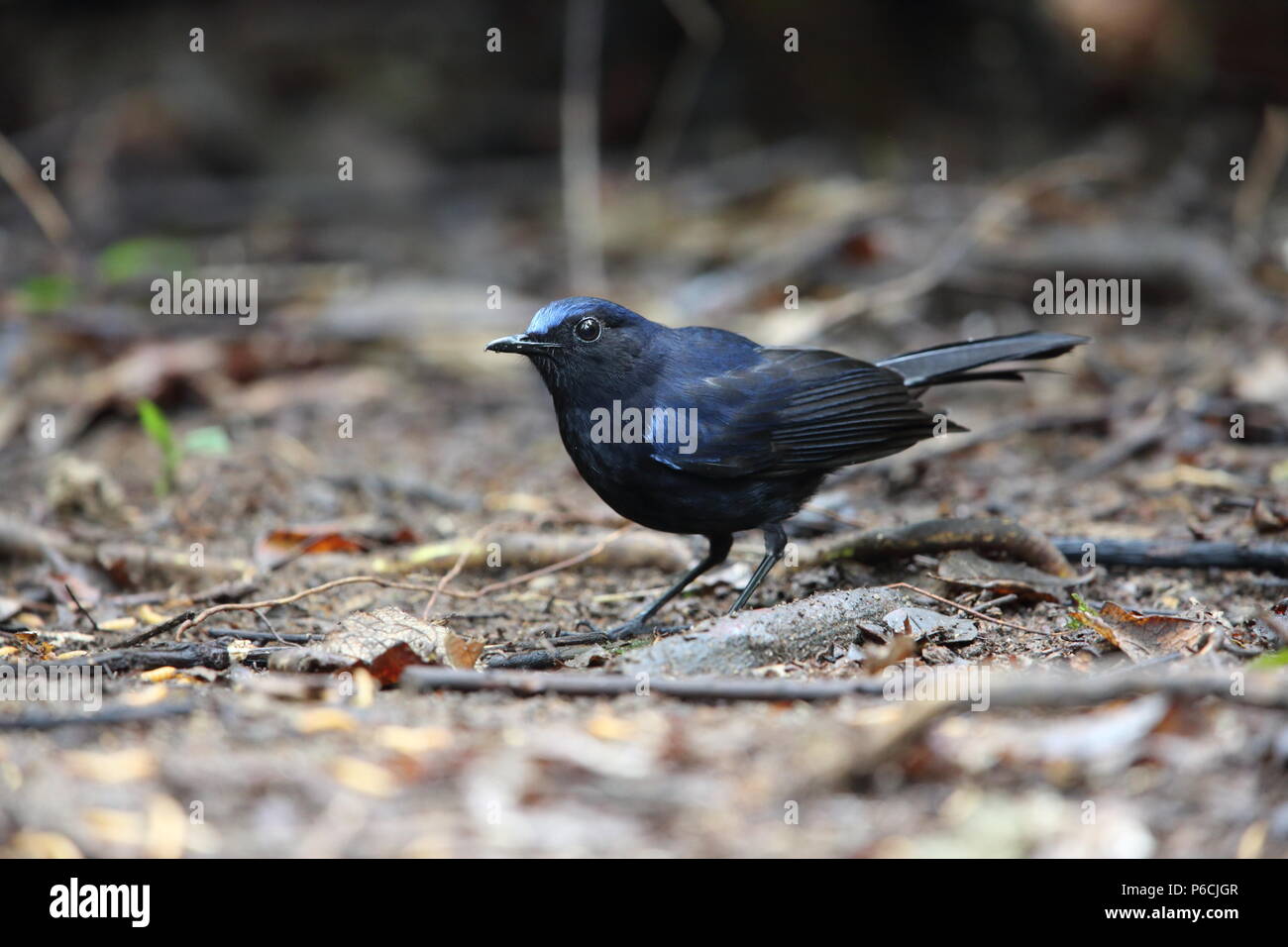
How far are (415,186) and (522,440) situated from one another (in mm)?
4851

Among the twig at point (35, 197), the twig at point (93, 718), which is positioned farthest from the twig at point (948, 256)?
the twig at point (93, 718)

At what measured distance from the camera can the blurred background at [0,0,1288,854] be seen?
493cm

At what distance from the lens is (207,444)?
655 centimetres

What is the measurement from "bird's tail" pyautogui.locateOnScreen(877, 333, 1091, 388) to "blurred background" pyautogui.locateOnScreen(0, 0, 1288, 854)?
665mm

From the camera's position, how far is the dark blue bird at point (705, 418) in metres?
4.61

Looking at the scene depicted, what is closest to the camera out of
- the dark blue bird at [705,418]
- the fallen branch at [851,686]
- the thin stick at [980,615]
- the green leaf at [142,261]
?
the fallen branch at [851,686]

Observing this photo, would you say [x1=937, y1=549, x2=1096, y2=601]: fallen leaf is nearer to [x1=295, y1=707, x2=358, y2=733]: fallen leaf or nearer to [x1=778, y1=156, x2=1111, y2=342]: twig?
[x1=295, y1=707, x2=358, y2=733]: fallen leaf

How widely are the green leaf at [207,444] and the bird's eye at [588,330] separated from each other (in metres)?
2.53

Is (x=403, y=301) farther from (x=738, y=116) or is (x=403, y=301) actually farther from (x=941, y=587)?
(x=941, y=587)

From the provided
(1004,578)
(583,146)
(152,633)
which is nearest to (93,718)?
(152,633)

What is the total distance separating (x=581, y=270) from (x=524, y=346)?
464 cm

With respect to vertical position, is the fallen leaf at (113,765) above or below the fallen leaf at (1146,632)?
below

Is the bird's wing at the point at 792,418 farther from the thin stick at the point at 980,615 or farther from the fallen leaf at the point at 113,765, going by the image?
the fallen leaf at the point at 113,765
